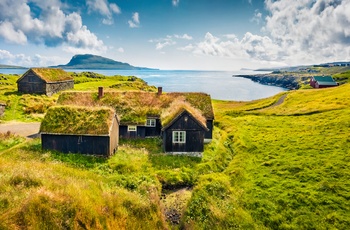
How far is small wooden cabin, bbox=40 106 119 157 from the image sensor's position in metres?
28.8

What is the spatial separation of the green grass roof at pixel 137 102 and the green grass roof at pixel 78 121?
5.37 m

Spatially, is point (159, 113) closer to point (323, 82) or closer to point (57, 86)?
point (57, 86)

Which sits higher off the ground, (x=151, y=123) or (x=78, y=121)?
(x=78, y=121)

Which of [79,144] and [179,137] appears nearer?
[79,144]

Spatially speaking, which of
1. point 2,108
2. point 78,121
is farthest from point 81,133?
point 2,108

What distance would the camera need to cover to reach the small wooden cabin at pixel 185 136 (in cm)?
3116

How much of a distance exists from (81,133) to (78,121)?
1938mm

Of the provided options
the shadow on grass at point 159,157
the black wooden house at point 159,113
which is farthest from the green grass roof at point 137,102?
the shadow on grass at point 159,157

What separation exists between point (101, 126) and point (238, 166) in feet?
48.2

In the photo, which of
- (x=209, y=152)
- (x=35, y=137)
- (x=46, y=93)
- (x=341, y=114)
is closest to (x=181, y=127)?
(x=209, y=152)

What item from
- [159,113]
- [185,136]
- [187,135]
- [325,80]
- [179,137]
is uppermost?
[325,80]

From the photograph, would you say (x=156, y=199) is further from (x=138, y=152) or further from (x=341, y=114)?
(x=341, y=114)

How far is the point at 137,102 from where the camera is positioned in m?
38.0

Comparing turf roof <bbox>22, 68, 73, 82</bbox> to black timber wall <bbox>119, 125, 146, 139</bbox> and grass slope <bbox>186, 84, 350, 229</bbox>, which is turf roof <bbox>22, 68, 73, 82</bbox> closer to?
black timber wall <bbox>119, 125, 146, 139</bbox>
